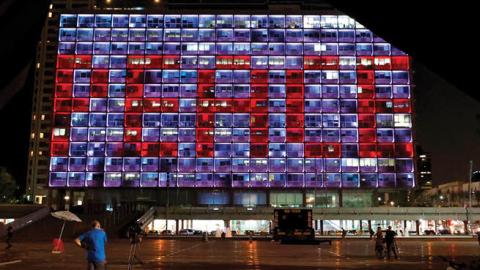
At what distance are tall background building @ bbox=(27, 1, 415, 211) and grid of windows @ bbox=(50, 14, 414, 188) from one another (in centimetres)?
24

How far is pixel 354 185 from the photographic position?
420 feet

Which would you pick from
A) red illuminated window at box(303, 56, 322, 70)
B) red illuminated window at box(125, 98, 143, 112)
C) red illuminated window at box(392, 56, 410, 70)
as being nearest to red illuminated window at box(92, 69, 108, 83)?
red illuminated window at box(125, 98, 143, 112)

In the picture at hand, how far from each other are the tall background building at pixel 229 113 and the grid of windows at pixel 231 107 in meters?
0.24

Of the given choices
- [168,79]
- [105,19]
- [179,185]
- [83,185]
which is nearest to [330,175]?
[179,185]

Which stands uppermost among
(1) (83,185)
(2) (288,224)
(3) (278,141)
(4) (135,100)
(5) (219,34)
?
(5) (219,34)

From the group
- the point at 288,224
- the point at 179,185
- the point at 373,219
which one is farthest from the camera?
the point at 179,185

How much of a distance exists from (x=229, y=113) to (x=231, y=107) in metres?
1.49

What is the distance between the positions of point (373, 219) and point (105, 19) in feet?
257

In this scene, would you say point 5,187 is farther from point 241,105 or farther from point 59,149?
point 241,105

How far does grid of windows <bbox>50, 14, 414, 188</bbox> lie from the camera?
421ft

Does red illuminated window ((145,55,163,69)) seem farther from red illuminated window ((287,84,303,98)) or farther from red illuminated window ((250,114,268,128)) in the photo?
red illuminated window ((287,84,303,98))

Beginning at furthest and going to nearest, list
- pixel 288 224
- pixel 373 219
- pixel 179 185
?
pixel 179 185
pixel 373 219
pixel 288 224

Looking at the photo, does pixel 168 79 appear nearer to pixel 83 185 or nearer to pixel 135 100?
pixel 135 100

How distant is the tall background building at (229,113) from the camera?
128250 mm
